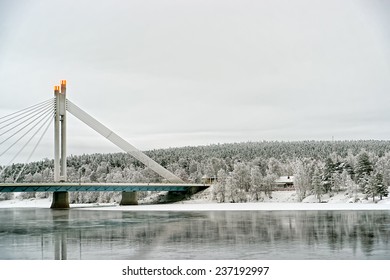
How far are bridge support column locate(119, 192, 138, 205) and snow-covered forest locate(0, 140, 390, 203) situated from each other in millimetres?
2269

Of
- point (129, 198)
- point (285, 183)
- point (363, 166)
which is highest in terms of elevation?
point (363, 166)

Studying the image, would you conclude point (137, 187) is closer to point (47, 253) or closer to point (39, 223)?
point (39, 223)

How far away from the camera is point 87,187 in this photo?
25078 millimetres

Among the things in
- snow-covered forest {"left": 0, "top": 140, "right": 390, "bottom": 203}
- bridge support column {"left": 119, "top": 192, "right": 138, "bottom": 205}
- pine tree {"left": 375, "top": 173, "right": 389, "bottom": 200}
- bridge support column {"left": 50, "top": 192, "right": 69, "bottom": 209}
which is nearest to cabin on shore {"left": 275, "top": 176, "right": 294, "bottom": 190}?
snow-covered forest {"left": 0, "top": 140, "right": 390, "bottom": 203}

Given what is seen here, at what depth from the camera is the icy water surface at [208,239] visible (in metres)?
9.01

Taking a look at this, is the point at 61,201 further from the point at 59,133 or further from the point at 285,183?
the point at 285,183

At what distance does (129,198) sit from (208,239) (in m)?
16.6

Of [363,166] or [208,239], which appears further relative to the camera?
[363,166]

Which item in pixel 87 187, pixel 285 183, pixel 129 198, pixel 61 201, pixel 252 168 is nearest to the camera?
pixel 285 183

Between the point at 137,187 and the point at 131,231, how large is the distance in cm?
1397

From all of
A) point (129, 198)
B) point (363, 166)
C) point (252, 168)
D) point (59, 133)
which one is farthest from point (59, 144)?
point (363, 166)

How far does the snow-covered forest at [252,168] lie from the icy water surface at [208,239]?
2.63 meters
